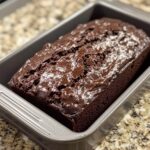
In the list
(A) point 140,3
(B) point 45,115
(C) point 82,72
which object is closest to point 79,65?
(C) point 82,72

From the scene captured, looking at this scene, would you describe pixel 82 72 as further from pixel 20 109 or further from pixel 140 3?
pixel 140 3

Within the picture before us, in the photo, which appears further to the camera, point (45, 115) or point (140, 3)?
point (140, 3)

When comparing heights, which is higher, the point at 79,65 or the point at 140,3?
the point at 79,65

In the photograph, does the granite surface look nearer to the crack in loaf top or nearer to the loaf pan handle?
the crack in loaf top

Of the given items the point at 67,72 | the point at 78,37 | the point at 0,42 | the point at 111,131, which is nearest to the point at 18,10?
the point at 0,42

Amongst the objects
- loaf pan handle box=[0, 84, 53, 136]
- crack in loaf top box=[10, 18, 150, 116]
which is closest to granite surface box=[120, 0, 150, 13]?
crack in loaf top box=[10, 18, 150, 116]

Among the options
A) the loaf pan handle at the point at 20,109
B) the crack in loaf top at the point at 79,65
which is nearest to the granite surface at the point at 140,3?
the crack in loaf top at the point at 79,65

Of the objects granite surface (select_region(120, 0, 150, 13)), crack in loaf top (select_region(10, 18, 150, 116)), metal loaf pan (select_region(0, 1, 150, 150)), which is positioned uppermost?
crack in loaf top (select_region(10, 18, 150, 116))

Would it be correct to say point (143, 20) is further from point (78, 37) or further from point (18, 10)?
point (18, 10)
